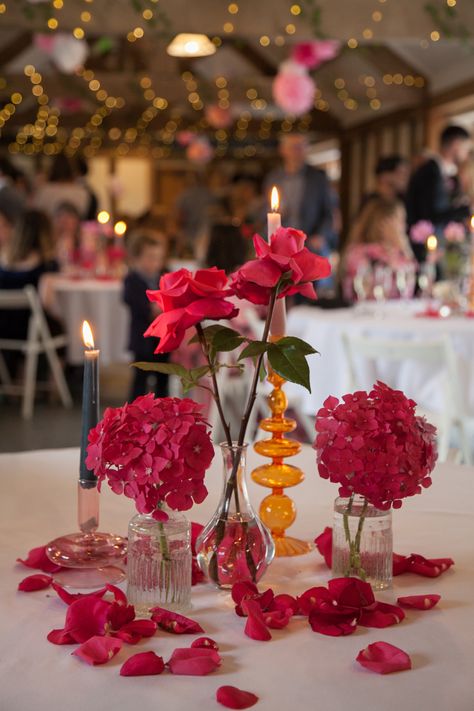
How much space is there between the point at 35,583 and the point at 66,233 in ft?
22.0

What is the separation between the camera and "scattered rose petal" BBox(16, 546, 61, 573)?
106cm

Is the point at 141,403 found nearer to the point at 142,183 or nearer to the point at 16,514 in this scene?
the point at 16,514

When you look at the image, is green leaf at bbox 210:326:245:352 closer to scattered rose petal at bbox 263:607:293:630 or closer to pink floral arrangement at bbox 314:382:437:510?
pink floral arrangement at bbox 314:382:437:510

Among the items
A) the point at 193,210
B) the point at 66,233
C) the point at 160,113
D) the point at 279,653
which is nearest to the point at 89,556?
the point at 279,653

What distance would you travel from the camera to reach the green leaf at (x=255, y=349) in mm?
953

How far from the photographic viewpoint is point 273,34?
6262 millimetres

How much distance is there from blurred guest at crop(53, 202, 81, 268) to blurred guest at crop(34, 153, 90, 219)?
0.97 meters

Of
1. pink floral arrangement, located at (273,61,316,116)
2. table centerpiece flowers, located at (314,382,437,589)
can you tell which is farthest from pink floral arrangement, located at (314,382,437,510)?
pink floral arrangement, located at (273,61,316,116)

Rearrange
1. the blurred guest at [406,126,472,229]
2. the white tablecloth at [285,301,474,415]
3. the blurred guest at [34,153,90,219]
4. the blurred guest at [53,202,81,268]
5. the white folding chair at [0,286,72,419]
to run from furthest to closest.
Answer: the blurred guest at [34,153,90,219], the blurred guest at [53,202,81,268], the blurred guest at [406,126,472,229], the white folding chair at [0,286,72,419], the white tablecloth at [285,301,474,415]

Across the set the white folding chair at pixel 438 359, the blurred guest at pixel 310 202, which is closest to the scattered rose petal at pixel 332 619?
the white folding chair at pixel 438 359

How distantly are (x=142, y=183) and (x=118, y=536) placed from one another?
16.5 meters

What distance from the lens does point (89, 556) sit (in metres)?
1.04

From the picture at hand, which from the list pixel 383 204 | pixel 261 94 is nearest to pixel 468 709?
pixel 383 204

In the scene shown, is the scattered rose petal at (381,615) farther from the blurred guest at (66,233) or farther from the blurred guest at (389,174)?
the blurred guest at (66,233)
